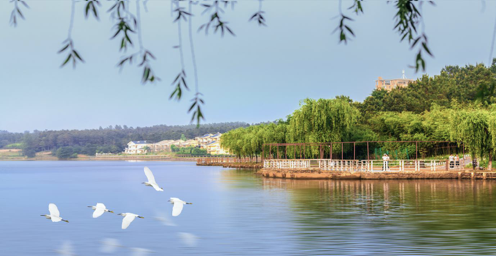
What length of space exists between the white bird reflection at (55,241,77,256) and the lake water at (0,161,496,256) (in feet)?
0.53

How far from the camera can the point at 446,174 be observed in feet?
141

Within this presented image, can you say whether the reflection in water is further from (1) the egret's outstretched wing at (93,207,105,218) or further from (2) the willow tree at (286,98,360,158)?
(2) the willow tree at (286,98,360,158)

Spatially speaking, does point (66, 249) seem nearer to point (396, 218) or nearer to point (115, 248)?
point (115, 248)

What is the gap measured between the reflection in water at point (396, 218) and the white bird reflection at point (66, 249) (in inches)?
270

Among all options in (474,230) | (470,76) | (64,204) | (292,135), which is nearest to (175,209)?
(474,230)

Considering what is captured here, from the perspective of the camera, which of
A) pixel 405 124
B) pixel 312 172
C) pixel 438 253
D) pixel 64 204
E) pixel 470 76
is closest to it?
pixel 438 253

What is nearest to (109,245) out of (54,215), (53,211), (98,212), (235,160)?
(98,212)

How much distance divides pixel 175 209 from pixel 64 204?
17.8 meters

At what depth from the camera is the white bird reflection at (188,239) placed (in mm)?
19922

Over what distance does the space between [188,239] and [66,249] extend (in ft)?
12.8

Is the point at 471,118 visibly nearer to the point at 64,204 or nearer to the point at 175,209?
the point at 64,204

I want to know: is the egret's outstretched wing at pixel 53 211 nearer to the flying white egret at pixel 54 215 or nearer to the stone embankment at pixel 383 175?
the flying white egret at pixel 54 215

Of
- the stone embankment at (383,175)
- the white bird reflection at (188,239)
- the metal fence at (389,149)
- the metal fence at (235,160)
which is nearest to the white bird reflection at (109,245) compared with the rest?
the white bird reflection at (188,239)

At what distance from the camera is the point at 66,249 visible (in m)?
19.4
